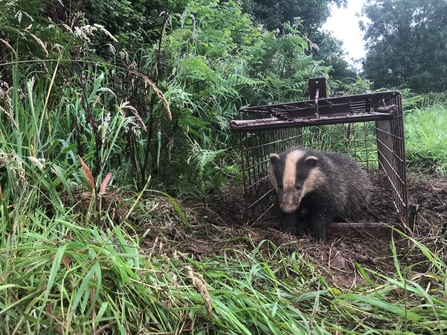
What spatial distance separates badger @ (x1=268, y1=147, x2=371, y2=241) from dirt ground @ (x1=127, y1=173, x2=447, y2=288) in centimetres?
13

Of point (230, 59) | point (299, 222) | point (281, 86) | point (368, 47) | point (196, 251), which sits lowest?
point (299, 222)

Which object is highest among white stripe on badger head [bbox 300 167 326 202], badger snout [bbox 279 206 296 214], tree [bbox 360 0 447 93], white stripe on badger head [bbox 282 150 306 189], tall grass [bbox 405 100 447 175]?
tree [bbox 360 0 447 93]

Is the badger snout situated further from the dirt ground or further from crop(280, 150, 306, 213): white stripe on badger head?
the dirt ground

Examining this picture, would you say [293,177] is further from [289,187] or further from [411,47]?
[411,47]

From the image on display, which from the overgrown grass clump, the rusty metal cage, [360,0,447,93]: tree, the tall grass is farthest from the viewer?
[360,0,447,93]: tree

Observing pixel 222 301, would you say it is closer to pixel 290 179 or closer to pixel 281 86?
pixel 290 179

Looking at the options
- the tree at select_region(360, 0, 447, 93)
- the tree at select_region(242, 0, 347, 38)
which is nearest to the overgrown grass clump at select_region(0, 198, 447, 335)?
the tree at select_region(242, 0, 347, 38)

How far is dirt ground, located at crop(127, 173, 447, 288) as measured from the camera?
217 centimetres

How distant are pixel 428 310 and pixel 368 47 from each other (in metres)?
32.4

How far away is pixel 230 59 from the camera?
20.7ft

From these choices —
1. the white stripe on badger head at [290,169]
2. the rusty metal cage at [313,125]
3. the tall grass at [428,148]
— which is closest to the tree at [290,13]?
the tall grass at [428,148]

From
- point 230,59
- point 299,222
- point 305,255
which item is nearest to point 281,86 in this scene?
point 230,59

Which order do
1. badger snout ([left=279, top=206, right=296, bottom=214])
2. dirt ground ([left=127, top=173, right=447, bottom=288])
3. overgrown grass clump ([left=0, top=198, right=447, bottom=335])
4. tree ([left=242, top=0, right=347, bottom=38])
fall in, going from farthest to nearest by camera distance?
tree ([left=242, top=0, right=347, bottom=38])
badger snout ([left=279, top=206, right=296, bottom=214])
dirt ground ([left=127, top=173, right=447, bottom=288])
overgrown grass clump ([left=0, top=198, right=447, bottom=335])

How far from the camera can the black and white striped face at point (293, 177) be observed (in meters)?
2.84
